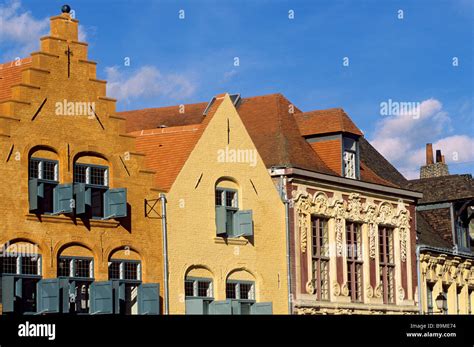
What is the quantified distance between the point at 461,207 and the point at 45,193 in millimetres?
26616

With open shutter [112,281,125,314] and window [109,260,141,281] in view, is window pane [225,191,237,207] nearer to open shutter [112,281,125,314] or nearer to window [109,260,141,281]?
window [109,260,141,281]

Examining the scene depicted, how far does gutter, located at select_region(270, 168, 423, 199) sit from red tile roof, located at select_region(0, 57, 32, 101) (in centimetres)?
1038

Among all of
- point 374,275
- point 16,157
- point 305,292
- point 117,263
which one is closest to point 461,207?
point 374,275

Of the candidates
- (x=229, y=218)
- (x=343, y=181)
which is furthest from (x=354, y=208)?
A: (x=229, y=218)

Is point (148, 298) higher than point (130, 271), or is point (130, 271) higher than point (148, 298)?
point (130, 271)

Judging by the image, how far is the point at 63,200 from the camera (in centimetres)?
4025

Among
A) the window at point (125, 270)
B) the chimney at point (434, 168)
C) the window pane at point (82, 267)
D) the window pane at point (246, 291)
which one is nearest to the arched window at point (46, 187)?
the window pane at point (82, 267)

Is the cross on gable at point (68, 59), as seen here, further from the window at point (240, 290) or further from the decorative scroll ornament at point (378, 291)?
the decorative scroll ornament at point (378, 291)

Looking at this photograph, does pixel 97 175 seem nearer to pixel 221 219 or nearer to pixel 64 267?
pixel 64 267

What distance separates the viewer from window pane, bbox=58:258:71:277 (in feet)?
132

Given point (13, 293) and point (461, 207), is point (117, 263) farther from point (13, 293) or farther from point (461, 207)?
point (461, 207)

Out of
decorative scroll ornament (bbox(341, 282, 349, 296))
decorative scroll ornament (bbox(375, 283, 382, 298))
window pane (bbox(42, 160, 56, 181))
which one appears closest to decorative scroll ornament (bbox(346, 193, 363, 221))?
decorative scroll ornament (bbox(341, 282, 349, 296))

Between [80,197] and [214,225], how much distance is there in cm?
653

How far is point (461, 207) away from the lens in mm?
61750
